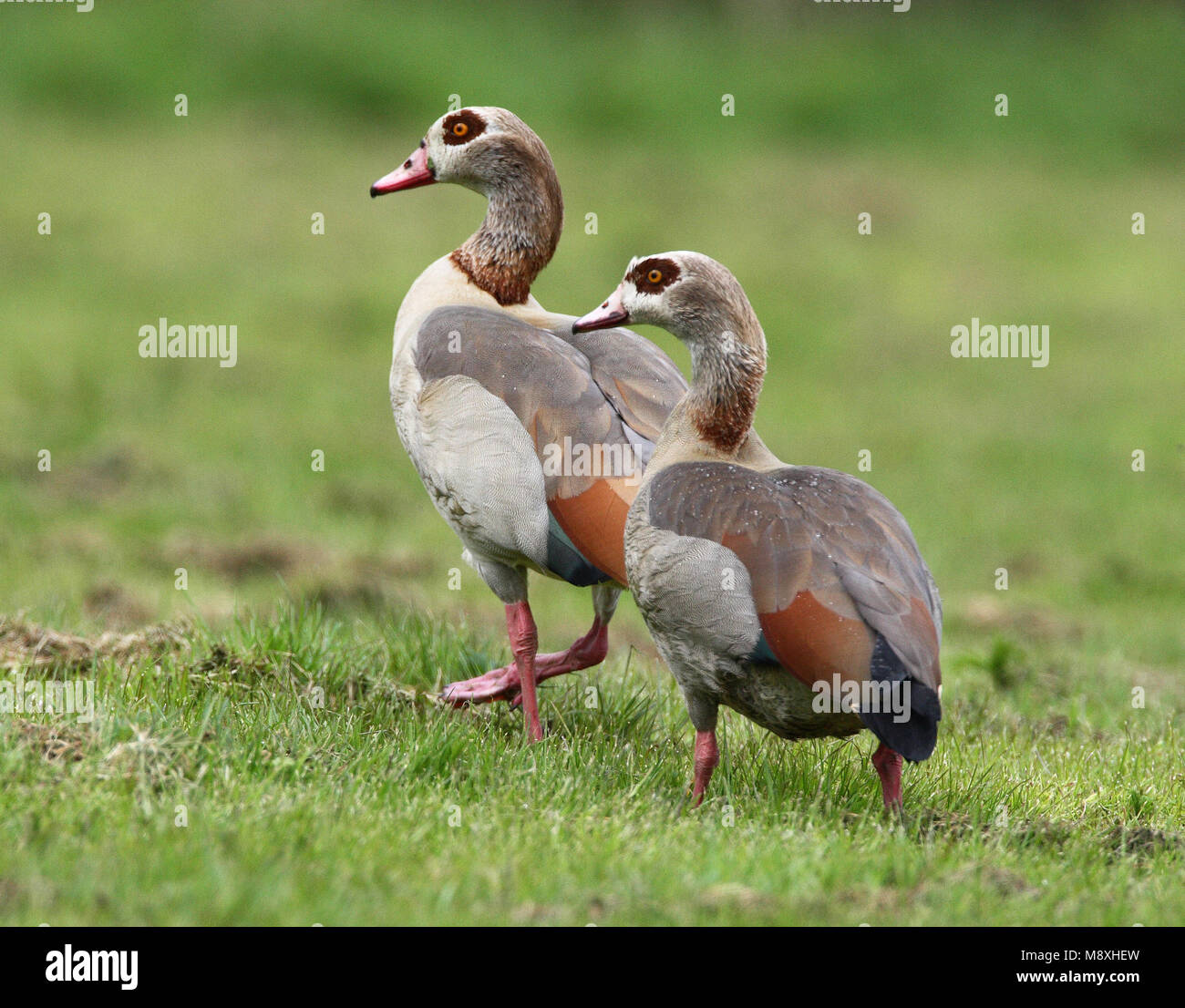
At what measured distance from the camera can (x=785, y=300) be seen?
56.7 ft

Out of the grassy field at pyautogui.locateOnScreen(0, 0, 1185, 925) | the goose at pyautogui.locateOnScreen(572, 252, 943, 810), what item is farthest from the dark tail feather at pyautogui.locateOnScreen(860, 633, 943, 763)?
the grassy field at pyautogui.locateOnScreen(0, 0, 1185, 925)

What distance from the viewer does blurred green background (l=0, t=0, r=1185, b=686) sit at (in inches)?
412

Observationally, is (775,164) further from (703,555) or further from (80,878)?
(80,878)

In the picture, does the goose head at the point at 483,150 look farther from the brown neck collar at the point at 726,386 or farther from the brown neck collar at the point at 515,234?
the brown neck collar at the point at 726,386

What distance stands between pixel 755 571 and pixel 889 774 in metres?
0.85

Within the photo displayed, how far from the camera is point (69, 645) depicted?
6.01 metres

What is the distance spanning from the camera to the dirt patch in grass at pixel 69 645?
230 inches

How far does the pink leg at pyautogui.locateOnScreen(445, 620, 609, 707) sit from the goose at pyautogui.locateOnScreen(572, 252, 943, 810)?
1.17m

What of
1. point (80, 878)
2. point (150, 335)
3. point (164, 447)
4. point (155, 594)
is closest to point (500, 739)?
point (80, 878)

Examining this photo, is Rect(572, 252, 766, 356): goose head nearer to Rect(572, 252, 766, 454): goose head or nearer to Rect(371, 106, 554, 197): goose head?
Rect(572, 252, 766, 454): goose head

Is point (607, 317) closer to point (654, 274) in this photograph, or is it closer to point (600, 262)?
point (654, 274)

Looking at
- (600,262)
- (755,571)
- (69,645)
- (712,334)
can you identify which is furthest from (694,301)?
(600,262)

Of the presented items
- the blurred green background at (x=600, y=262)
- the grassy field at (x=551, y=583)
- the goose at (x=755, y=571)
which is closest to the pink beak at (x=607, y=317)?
the goose at (x=755, y=571)

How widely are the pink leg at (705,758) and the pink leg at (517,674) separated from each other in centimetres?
111
